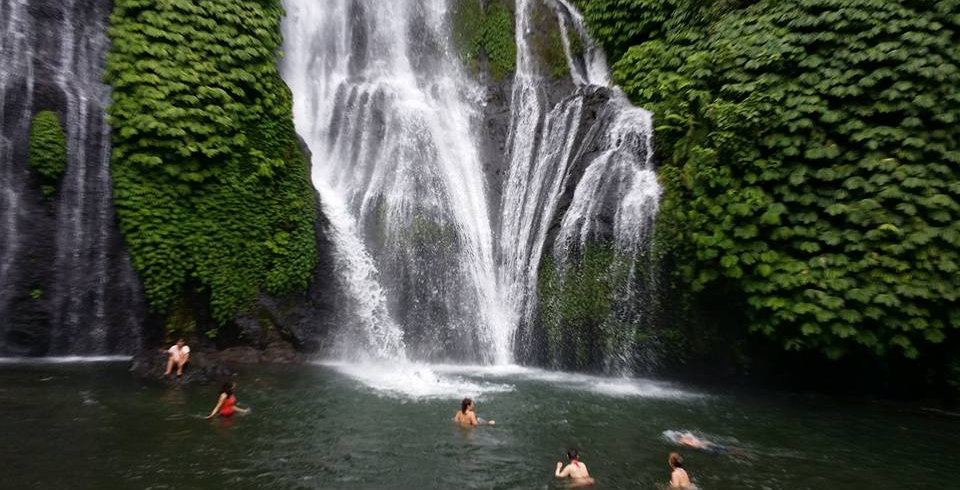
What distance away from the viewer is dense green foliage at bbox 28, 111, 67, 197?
1130cm

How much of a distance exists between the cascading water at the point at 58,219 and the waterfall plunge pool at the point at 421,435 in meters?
1.01

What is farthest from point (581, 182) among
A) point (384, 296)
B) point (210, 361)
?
point (210, 361)

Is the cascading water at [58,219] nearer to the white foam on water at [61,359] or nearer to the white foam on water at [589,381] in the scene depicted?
the white foam on water at [61,359]

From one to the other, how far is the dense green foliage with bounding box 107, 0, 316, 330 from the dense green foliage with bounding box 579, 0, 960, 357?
879 centimetres

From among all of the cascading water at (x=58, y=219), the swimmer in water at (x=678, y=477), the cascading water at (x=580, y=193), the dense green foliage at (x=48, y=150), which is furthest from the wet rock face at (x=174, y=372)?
the swimmer in water at (x=678, y=477)

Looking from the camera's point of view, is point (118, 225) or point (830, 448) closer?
point (830, 448)

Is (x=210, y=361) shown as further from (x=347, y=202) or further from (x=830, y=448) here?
(x=830, y=448)

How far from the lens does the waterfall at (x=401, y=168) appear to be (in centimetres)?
1323

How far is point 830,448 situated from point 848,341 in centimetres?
238

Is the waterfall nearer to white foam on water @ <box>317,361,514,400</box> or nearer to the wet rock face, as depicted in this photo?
white foam on water @ <box>317,361,514,400</box>

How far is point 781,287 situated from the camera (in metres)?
9.64

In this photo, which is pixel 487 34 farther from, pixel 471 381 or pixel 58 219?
pixel 58 219

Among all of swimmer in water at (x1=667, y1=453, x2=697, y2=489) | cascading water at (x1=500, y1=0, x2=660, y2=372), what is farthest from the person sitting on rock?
swimmer in water at (x1=667, y1=453, x2=697, y2=489)

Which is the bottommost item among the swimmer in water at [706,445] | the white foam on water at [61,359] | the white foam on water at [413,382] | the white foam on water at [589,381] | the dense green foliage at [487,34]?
the white foam on water at [61,359]
